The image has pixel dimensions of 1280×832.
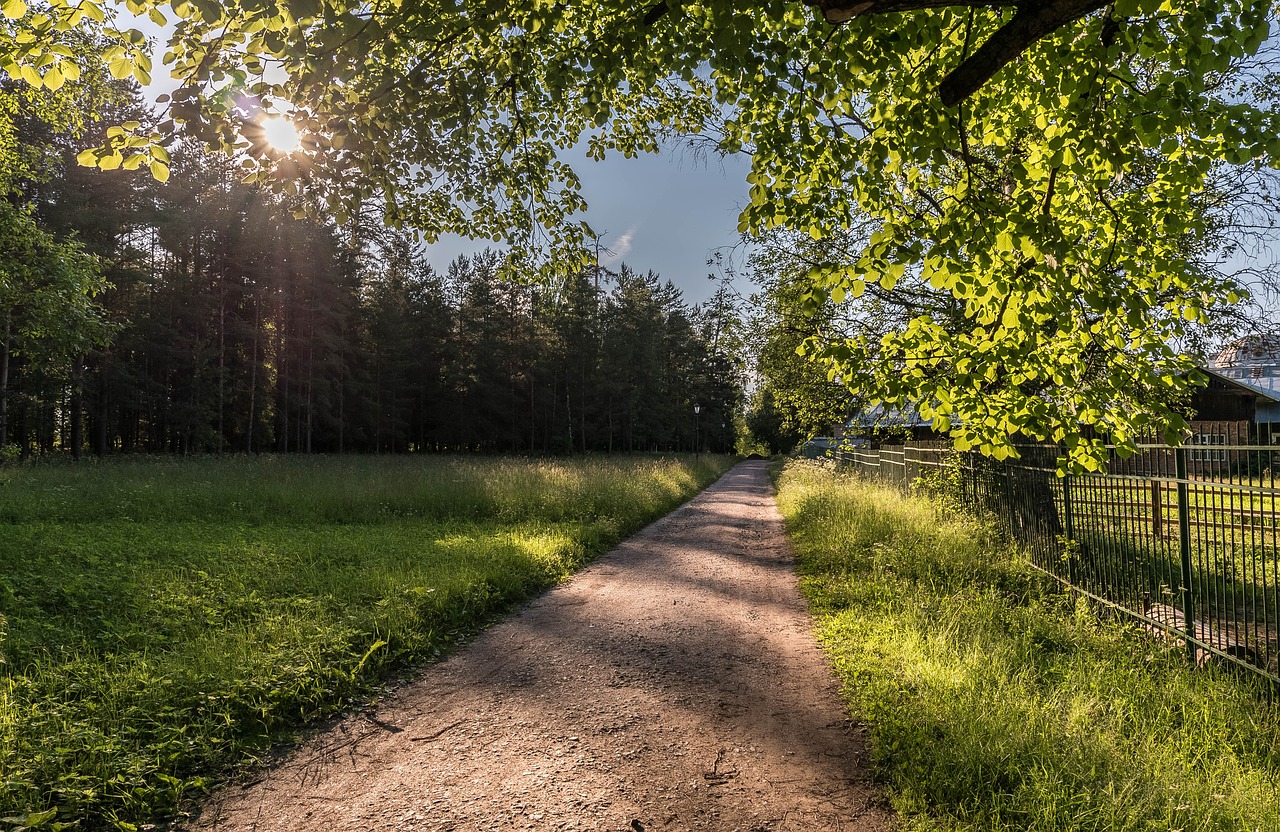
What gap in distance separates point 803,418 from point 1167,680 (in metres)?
9.29

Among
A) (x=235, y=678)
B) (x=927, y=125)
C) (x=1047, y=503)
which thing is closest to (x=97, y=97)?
(x=235, y=678)

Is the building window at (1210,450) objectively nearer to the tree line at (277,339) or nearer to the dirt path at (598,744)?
the dirt path at (598,744)

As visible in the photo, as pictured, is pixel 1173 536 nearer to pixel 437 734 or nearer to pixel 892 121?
pixel 892 121

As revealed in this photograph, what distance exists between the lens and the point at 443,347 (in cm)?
4556

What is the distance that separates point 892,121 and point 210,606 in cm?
705

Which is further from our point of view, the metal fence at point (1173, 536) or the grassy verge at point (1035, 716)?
the metal fence at point (1173, 536)

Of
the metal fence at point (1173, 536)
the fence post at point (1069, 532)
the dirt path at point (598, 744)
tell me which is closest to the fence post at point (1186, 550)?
the metal fence at point (1173, 536)

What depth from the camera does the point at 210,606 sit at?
571cm

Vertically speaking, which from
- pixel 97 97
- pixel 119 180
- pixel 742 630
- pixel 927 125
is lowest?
pixel 742 630

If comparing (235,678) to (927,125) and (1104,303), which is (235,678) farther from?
(1104,303)

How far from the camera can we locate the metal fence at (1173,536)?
14.0ft

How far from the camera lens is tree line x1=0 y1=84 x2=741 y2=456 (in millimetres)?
20422

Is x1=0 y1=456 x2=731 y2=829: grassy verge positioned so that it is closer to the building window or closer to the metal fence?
the metal fence

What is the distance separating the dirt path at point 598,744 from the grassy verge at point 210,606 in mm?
458
